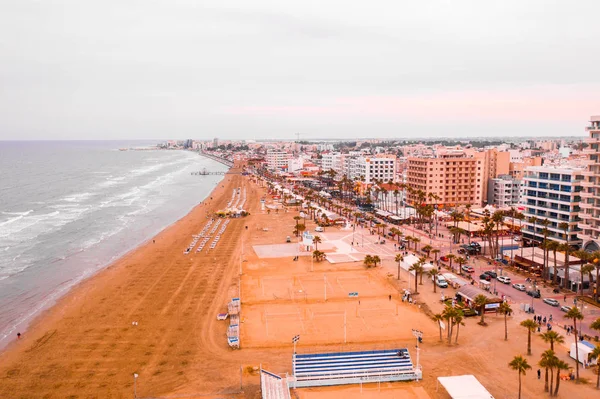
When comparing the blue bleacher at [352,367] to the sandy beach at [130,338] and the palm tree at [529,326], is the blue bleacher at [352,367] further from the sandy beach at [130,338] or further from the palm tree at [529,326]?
the palm tree at [529,326]

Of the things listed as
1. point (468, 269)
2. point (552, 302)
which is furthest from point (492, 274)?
point (552, 302)

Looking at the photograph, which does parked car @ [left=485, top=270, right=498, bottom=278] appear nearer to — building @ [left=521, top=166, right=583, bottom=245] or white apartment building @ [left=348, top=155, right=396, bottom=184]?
building @ [left=521, top=166, right=583, bottom=245]

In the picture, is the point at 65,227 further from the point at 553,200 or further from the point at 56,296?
the point at 553,200

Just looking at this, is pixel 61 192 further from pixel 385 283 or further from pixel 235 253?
pixel 385 283

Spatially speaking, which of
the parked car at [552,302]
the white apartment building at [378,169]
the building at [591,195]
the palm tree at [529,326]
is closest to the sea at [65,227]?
the palm tree at [529,326]

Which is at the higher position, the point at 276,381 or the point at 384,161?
the point at 384,161

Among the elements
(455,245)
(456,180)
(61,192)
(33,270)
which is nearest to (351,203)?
(456,180)

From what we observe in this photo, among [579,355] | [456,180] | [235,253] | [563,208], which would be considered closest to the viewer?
[579,355]
